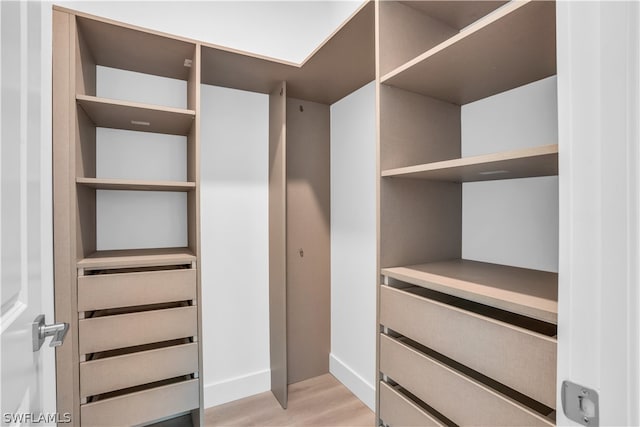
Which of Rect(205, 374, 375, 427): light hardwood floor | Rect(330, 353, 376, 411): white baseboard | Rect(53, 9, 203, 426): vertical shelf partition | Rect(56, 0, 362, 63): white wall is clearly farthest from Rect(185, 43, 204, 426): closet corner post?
Rect(330, 353, 376, 411): white baseboard

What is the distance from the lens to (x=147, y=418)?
4.89 ft

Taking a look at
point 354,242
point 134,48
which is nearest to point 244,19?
point 134,48

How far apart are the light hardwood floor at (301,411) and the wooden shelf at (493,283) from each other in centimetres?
120

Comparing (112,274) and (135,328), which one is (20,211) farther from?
(135,328)

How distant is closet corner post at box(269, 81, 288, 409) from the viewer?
197 centimetres

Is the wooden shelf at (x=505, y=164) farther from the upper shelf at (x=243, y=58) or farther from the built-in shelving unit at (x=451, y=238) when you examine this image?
the upper shelf at (x=243, y=58)

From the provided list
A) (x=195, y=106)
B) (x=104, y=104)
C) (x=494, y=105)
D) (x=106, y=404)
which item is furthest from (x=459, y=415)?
(x=104, y=104)

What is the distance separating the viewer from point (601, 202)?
1.42ft

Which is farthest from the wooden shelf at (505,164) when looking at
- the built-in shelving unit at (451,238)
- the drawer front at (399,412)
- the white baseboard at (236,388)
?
the white baseboard at (236,388)

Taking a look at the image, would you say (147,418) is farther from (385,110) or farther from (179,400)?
Answer: (385,110)

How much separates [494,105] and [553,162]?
→ 0.59 metres

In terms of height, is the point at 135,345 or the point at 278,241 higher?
the point at 278,241

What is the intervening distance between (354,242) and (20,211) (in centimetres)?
175

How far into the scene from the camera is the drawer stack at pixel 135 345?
4.54 feet
